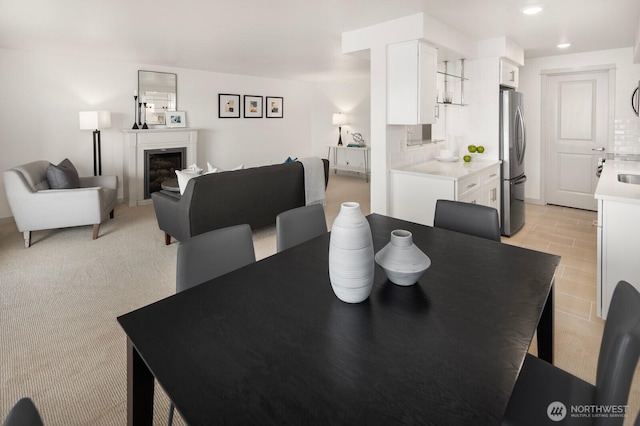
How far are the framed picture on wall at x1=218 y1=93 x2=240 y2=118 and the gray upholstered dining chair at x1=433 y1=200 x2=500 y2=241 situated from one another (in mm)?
5956

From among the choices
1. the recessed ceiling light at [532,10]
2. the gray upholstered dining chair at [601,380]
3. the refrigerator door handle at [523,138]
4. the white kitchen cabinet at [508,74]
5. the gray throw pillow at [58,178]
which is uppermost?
the recessed ceiling light at [532,10]

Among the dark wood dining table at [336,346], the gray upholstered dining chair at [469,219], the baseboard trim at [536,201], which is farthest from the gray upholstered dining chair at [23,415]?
the baseboard trim at [536,201]

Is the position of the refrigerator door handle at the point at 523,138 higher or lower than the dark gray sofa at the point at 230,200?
higher

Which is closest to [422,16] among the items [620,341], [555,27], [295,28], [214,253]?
[295,28]

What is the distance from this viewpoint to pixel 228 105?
7.37m

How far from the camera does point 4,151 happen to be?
16.7 feet

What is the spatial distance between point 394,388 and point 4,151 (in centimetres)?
626

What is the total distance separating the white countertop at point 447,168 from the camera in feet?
11.5

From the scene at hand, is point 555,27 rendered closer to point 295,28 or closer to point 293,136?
point 295,28

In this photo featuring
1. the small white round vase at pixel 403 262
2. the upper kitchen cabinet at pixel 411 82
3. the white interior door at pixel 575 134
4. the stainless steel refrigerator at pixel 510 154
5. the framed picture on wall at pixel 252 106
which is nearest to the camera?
the small white round vase at pixel 403 262

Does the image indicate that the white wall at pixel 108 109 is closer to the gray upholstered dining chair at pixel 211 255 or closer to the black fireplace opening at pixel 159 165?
the black fireplace opening at pixel 159 165

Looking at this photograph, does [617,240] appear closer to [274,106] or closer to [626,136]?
[626,136]

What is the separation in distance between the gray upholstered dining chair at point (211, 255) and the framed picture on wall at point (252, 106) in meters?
6.36

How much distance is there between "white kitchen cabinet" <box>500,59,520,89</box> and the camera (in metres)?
4.30
